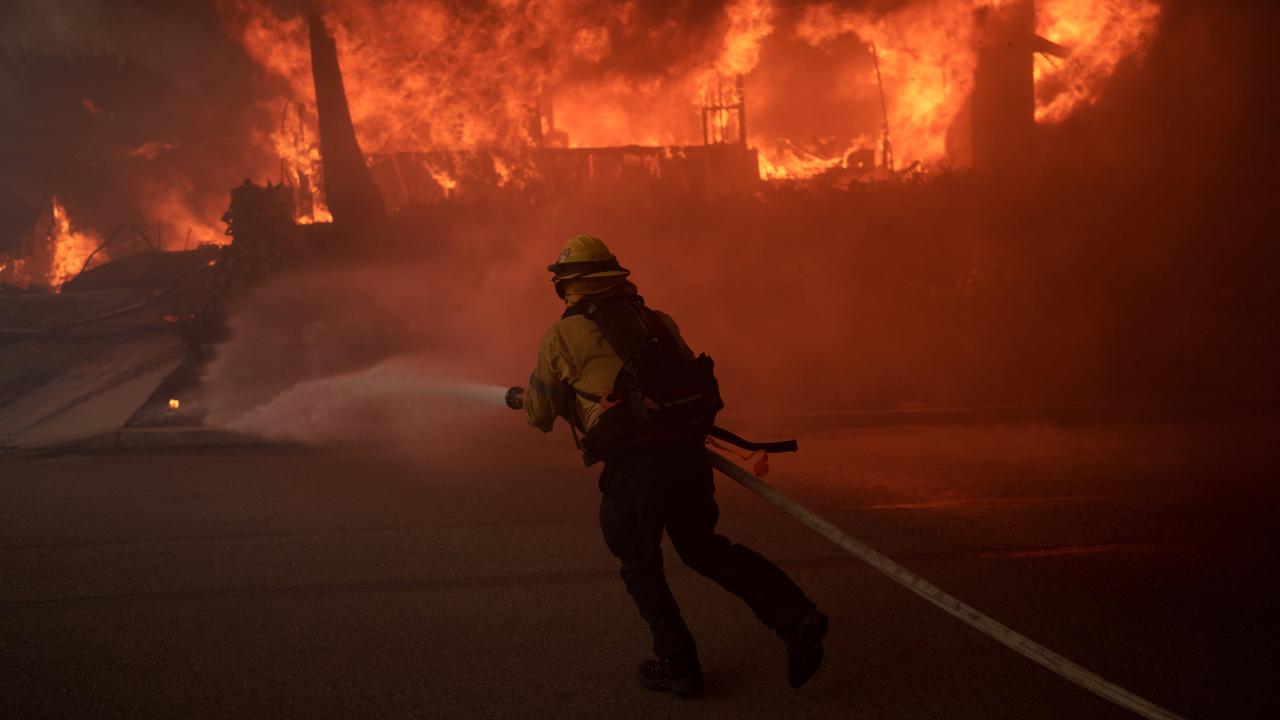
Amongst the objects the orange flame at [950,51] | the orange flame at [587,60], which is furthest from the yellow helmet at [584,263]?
the orange flame at [950,51]

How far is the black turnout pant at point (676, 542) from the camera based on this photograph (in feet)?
10.8

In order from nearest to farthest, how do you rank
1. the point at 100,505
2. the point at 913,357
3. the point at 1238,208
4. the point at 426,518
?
the point at 426,518 → the point at 100,505 → the point at 913,357 → the point at 1238,208

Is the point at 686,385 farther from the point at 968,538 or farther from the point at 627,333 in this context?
the point at 968,538

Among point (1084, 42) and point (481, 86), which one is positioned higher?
point (481, 86)

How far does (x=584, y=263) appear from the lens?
3.48 meters

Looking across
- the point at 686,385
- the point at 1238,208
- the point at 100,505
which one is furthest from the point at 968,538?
the point at 1238,208

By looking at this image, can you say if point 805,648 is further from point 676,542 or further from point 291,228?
point 291,228

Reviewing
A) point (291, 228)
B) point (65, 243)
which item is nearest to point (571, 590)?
point (291, 228)

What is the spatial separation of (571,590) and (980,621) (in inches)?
85.6

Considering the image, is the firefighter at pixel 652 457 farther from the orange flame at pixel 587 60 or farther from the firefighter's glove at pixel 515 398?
the orange flame at pixel 587 60

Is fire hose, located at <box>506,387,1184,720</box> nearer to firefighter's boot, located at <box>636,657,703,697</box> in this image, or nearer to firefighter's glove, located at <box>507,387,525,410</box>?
firefighter's glove, located at <box>507,387,525,410</box>

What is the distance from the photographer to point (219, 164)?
32844 millimetres

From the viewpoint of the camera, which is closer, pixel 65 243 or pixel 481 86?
pixel 481 86

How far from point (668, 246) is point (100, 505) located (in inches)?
341
